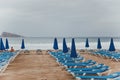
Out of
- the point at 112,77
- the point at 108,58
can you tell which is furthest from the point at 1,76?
the point at 108,58

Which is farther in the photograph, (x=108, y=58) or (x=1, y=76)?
(x=108, y=58)

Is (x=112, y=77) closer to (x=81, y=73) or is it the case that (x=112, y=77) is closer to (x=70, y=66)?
(x=81, y=73)

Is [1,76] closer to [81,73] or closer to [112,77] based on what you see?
[81,73]

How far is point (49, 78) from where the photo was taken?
480 inches

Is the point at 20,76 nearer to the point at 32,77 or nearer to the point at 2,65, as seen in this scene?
the point at 32,77

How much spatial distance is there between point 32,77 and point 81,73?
2.07 metres

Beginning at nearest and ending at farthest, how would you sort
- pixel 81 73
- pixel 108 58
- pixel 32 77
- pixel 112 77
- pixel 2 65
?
pixel 112 77 < pixel 81 73 < pixel 32 77 < pixel 2 65 < pixel 108 58

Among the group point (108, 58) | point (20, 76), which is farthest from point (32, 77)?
point (108, 58)

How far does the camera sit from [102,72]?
12.1 m

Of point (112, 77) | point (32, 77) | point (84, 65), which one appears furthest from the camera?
point (84, 65)

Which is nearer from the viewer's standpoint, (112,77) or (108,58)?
(112,77)

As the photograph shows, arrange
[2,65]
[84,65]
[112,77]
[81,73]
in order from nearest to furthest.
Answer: [112,77], [81,73], [84,65], [2,65]

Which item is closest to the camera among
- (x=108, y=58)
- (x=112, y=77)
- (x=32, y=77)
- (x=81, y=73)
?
(x=112, y=77)

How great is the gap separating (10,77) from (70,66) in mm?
3123
